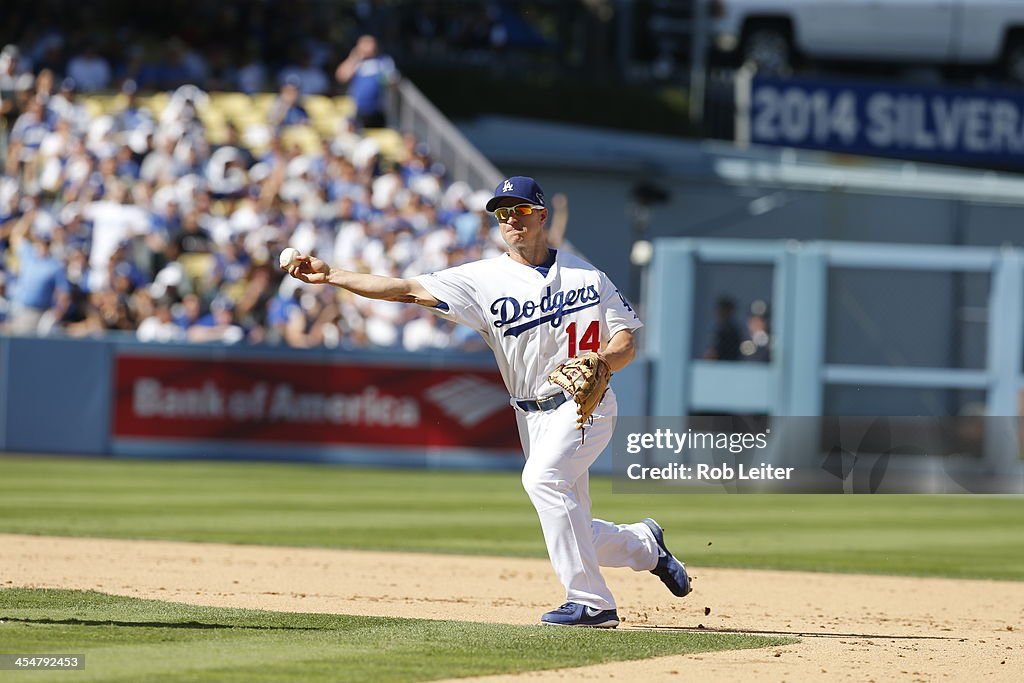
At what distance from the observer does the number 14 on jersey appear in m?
7.64

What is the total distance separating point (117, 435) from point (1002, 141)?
15.3 meters

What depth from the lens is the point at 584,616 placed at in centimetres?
761

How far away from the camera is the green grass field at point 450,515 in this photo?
39.6ft

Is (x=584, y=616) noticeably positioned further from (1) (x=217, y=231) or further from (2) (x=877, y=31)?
(2) (x=877, y=31)

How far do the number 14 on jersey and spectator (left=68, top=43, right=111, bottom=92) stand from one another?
17645mm

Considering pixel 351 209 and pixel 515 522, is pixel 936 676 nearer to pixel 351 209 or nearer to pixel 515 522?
pixel 515 522

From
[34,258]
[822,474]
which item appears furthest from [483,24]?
[822,474]

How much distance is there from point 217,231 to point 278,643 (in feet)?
45.5

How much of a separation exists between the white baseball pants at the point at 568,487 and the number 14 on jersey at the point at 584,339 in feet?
0.80

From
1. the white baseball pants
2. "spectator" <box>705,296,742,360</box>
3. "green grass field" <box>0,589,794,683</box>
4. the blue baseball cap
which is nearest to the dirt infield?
"green grass field" <box>0,589,794,683</box>

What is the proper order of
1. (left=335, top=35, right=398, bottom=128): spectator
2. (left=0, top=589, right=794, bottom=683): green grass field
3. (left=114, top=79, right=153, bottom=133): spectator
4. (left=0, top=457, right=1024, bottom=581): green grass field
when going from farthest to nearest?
(left=335, top=35, right=398, bottom=128): spectator < (left=114, top=79, right=153, bottom=133): spectator < (left=0, top=457, right=1024, bottom=581): green grass field < (left=0, top=589, right=794, bottom=683): green grass field

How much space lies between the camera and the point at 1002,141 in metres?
26.6

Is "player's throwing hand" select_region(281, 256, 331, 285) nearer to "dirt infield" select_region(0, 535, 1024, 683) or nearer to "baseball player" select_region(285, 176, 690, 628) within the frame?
"baseball player" select_region(285, 176, 690, 628)

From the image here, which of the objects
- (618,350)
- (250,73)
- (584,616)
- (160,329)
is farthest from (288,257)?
(250,73)
